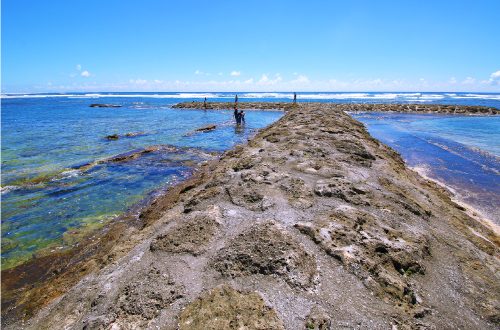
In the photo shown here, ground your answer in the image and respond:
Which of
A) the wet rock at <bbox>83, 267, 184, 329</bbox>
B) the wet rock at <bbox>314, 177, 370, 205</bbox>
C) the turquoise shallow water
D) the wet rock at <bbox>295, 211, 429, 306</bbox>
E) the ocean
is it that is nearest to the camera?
the wet rock at <bbox>83, 267, 184, 329</bbox>

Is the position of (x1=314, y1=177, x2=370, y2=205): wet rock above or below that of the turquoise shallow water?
above

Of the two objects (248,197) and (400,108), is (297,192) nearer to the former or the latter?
(248,197)

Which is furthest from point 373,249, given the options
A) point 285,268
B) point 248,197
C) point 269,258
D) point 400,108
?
point 400,108

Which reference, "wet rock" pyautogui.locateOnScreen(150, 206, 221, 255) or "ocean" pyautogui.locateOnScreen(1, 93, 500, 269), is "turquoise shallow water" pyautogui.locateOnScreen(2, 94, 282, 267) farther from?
"wet rock" pyautogui.locateOnScreen(150, 206, 221, 255)

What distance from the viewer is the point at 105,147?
24.7 meters

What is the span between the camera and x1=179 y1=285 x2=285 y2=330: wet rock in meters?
4.26

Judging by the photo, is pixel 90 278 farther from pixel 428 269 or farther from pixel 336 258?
pixel 428 269

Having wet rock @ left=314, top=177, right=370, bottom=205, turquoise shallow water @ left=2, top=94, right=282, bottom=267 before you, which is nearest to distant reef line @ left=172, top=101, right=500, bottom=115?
turquoise shallow water @ left=2, top=94, right=282, bottom=267

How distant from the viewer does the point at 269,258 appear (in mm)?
5551

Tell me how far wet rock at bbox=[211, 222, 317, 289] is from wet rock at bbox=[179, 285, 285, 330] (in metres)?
0.57

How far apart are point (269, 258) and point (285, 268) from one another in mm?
346

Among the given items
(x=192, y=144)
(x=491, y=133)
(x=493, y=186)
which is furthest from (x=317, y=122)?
(x=491, y=133)

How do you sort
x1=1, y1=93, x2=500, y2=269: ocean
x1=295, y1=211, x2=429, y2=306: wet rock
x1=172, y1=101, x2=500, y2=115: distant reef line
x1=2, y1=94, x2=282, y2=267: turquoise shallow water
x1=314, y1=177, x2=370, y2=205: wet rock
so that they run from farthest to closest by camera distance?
x1=172, y1=101, x2=500, y2=115: distant reef line, x1=1, y1=93, x2=500, y2=269: ocean, x1=2, y1=94, x2=282, y2=267: turquoise shallow water, x1=314, y1=177, x2=370, y2=205: wet rock, x1=295, y1=211, x2=429, y2=306: wet rock

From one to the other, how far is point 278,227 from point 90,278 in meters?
3.80
